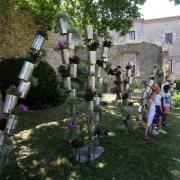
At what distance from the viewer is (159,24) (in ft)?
133

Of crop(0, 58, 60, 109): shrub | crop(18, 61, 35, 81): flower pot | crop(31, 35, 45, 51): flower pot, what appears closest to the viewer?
crop(18, 61, 35, 81): flower pot

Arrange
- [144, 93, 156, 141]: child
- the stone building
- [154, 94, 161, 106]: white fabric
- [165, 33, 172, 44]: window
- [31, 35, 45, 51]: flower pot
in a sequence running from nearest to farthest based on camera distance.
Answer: [31, 35, 45, 51]: flower pot → [144, 93, 156, 141]: child → [154, 94, 161, 106]: white fabric → the stone building → [165, 33, 172, 44]: window

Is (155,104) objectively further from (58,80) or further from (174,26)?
(174,26)

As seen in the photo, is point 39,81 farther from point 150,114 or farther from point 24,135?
point 150,114

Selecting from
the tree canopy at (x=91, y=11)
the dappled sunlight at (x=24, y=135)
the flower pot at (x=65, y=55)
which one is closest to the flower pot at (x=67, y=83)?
the flower pot at (x=65, y=55)

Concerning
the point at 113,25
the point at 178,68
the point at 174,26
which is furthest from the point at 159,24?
the point at 113,25

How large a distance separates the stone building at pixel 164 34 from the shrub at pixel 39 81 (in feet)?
84.6

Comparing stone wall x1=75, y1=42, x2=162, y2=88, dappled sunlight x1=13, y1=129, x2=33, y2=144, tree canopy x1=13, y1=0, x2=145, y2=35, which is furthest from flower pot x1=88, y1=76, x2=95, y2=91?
stone wall x1=75, y1=42, x2=162, y2=88

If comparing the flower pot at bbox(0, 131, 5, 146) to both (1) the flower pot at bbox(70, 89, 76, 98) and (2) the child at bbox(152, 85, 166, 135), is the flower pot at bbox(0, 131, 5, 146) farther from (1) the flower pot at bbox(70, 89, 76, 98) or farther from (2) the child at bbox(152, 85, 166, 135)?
(2) the child at bbox(152, 85, 166, 135)

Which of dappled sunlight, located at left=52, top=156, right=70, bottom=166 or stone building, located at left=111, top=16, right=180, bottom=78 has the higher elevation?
stone building, located at left=111, top=16, right=180, bottom=78

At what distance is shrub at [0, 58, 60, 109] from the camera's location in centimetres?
1246

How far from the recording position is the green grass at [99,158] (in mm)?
6863

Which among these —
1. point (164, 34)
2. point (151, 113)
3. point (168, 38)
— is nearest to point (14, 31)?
point (151, 113)

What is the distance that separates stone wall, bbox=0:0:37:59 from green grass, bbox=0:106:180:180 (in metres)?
4.81
